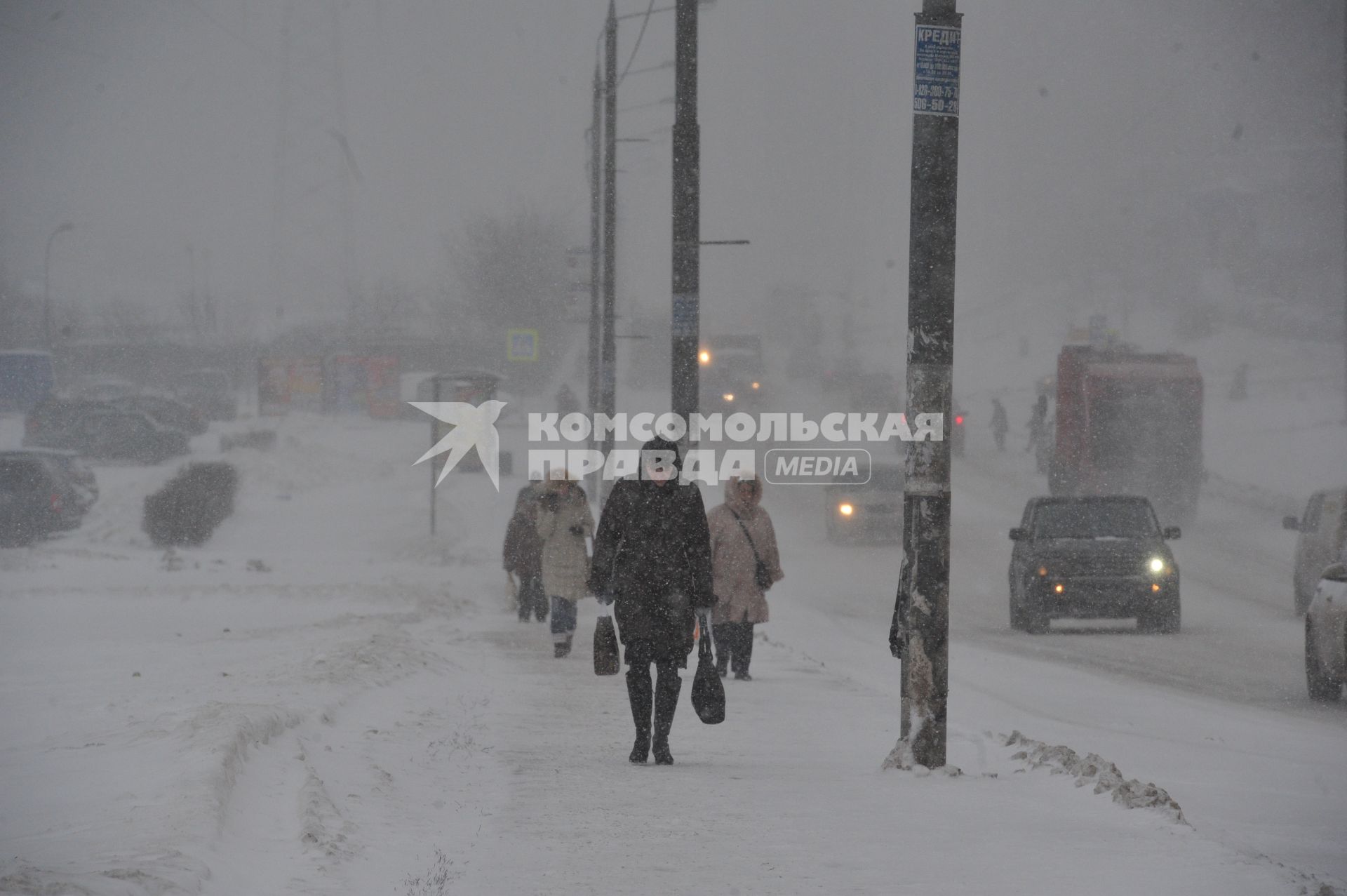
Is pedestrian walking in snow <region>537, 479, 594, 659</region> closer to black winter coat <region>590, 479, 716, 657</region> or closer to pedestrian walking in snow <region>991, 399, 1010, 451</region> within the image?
black winter coat <region>590, 479, 716, 657</region>

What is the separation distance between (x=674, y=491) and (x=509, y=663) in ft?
19.5

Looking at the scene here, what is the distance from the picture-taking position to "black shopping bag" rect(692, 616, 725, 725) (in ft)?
26.2

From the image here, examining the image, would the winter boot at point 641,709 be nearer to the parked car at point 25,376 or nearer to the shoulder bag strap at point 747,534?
the shoulder bag strap at point 747,534

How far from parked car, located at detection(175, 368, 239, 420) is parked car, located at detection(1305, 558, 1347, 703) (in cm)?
4617

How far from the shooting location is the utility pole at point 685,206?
15.4 metres

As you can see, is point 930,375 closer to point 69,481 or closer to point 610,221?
point 610,221

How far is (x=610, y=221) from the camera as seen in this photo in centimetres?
2598

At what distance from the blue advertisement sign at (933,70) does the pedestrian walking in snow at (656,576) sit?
2.25 m

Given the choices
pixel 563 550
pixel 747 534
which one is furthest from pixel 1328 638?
pixel 563 550

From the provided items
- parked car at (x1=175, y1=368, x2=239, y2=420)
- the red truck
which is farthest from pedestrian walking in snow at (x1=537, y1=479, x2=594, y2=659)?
parked car at (x1=175, y1=368, x2=239, y2=420)

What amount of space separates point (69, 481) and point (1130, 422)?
22468 millimetres

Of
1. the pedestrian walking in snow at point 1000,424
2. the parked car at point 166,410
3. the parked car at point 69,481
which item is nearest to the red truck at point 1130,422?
the parked car at point 69,481

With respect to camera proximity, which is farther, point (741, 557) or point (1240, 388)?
point (1240, 388)

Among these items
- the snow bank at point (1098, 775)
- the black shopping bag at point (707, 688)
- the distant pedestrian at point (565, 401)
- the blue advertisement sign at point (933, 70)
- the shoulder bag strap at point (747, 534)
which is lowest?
the snow bank at point (1098, 775)
